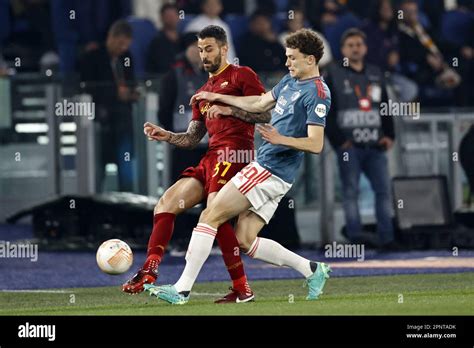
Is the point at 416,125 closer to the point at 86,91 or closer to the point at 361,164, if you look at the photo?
the point at 361,164

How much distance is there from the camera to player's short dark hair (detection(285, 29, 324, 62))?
12.6 m

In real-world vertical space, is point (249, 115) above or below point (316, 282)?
above

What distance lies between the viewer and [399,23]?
22969mm

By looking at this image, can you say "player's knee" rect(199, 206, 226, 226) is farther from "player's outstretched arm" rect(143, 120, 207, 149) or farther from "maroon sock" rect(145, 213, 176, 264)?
"player's outstretched arm" rect(143, 120, 207, 149)

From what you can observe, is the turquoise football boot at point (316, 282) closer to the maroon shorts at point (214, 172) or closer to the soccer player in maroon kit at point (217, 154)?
the soccer player in maroon kit at point (217, 154)

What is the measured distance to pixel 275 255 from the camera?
12.8 metres

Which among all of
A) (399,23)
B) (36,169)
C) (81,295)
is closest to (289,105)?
(81,295)

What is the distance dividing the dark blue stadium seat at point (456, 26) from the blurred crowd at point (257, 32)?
0.01 m

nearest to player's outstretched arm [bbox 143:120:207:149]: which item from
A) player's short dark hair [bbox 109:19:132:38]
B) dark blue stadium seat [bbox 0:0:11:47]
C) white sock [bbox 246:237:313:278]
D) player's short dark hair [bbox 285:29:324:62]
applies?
white sock [bbox 246:237:313:278]

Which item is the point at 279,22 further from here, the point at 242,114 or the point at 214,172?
the point at 214,172

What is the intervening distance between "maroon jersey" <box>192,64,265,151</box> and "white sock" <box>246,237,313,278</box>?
0.85 metres

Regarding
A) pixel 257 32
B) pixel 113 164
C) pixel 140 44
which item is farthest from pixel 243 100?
pixel 257 32

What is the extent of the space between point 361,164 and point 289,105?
270 inches

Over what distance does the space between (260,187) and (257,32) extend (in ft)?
31.5
